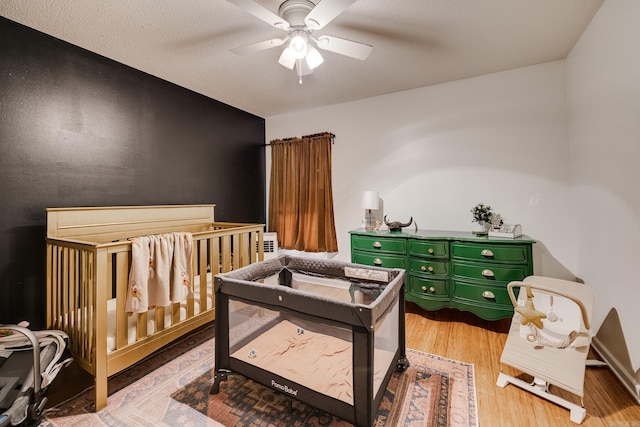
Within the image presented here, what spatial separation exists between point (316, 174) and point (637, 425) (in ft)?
11.1

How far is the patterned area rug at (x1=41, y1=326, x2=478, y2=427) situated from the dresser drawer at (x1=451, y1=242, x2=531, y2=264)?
3.09 ft

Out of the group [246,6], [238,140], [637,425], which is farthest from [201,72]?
[637,425]

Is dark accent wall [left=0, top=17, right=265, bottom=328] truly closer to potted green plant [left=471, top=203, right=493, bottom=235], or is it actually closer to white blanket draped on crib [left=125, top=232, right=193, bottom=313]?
white blanket draped on crib [left=125, top=232, right=193, bottom=313]

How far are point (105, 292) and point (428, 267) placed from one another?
2.57 meters

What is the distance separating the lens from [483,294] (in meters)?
2.42

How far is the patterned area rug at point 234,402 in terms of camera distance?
1488mm

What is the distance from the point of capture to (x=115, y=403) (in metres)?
1.63

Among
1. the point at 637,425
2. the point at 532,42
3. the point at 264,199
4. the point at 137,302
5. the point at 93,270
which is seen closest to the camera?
the point at 637,425

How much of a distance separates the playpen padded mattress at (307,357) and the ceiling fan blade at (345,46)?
1757 millimetres

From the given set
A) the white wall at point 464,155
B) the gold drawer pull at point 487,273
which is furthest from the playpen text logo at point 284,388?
A: the white wall at point 464,155

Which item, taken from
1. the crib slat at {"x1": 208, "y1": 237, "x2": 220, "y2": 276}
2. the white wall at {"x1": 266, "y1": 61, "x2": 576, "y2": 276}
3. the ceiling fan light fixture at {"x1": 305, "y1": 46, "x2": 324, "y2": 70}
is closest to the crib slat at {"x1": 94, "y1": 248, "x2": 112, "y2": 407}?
the crib slat at {"x1": 208, "y1": 237, "x2": 220, "y2": 276}

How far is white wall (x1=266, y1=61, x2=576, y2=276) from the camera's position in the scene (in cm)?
263

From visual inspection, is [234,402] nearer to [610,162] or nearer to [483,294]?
[483,294]

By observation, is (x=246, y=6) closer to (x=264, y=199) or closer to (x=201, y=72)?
A: (x=201, y=72)
